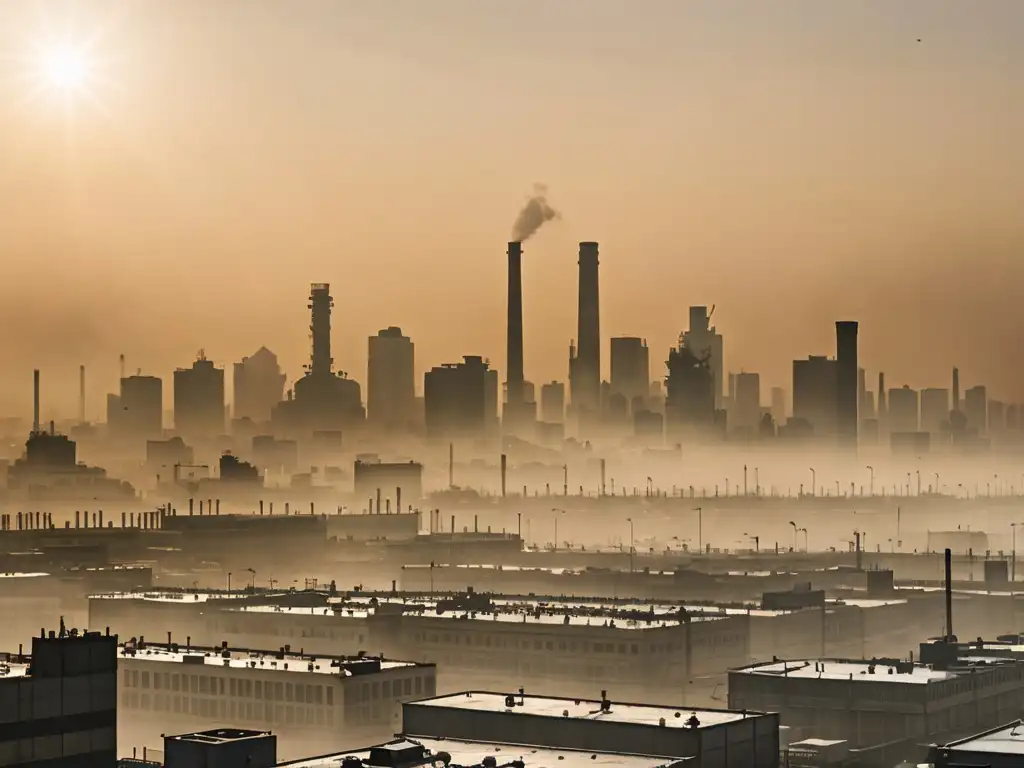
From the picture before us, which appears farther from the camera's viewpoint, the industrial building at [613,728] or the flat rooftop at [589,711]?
the flat rooftop at [589,711]

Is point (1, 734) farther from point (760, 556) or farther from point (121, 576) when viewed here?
point (760, 556)

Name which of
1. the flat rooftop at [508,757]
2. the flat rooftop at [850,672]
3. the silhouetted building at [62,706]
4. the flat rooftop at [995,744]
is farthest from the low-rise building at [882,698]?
the silhouetted building at [62,706]

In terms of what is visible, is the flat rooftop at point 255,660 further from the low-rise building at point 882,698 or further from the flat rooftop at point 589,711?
the flat rooftop at point 589,711

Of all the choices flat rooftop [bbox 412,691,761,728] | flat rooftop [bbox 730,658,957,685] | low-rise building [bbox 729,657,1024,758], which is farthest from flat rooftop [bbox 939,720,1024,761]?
flat rooftop [bbox 730,658,957,685]

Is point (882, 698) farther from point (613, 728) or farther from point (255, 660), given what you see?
point (255, 660)

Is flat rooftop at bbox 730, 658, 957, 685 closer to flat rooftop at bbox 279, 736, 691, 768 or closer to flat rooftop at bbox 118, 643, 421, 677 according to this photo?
flat rooftop at bbox 118, 643, 421, 677
